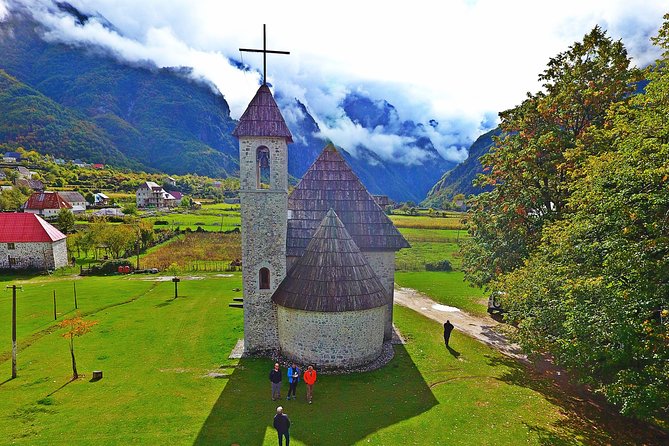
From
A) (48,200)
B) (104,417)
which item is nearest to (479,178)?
(104,417)

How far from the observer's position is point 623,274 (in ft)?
38.5

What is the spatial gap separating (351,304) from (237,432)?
23.9ft

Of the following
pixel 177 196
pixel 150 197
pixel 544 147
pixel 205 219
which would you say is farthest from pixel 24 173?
pixel 544 147

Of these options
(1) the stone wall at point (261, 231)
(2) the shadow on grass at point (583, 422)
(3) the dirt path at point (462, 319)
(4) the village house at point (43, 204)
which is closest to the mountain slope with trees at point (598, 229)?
(2) the shadow on grass at point (583, 422)

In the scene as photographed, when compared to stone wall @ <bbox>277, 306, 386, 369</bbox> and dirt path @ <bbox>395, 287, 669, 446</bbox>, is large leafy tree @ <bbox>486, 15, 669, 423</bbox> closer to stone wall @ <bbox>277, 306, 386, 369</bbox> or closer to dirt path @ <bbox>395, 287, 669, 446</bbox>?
dirt path @ <bbox>395, 287, 669, 446</bbox>

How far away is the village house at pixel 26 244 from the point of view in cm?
4244

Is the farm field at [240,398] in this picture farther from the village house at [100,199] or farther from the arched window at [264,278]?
the village house at [100,199]

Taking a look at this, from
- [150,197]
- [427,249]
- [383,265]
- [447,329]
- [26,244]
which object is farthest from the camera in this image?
[150,197]

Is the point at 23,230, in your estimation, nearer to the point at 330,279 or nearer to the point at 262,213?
the point at 262,213

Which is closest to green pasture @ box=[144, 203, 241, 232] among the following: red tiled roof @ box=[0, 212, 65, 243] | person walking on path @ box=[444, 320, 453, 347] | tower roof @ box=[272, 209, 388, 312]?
red tiled roof @ box=[0, 212, 65, 243]

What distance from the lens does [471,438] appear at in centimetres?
1249

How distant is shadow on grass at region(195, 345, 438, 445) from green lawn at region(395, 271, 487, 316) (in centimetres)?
1382

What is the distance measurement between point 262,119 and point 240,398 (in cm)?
1373

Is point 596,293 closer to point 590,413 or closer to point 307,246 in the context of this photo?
point 590,413
